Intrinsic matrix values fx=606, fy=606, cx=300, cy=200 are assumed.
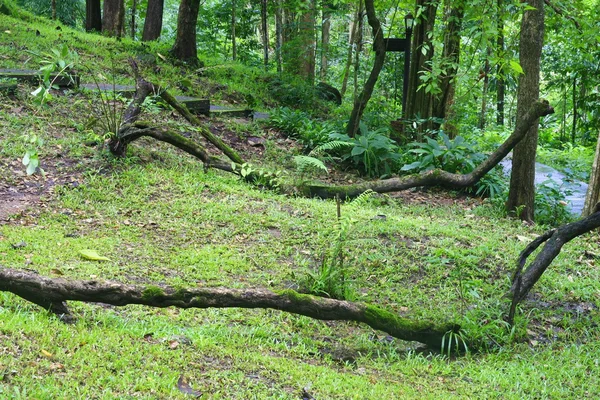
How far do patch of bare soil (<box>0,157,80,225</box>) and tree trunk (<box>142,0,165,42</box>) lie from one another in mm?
9488

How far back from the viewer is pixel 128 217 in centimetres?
629

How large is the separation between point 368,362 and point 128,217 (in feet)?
10.8

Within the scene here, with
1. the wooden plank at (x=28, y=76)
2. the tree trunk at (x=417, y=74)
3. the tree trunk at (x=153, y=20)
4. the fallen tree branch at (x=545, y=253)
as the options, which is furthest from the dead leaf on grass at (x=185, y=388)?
the tree trunk at (x=153, y=20)

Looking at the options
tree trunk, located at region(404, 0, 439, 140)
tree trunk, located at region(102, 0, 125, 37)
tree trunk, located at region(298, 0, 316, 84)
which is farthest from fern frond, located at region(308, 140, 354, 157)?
tree trunk, located at region(102, 0, 125, 37)

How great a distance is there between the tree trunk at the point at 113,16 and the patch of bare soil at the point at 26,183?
349 inches

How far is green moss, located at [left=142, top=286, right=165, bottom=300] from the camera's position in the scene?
3.65 meters

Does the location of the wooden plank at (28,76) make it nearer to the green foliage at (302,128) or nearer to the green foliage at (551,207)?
the green foliage at (302,128)

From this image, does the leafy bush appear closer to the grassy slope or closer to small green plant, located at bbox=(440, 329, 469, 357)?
the grassy slope

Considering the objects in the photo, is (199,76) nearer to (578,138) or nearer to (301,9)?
(301,9)

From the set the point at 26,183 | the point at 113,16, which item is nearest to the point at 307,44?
the point at 113,16

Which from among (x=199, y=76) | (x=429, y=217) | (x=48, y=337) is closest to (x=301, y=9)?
(x=199, y=76)

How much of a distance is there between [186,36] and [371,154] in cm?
533

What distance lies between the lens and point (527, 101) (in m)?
7.80

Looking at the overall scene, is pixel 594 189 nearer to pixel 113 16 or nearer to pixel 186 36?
pixel 186 36
